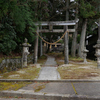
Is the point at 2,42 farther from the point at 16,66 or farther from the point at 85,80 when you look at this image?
the point at 85,80

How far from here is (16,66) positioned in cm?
866

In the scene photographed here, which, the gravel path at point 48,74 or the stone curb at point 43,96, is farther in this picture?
the gravel path at point 48,74

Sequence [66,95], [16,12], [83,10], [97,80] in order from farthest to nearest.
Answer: [83,10] → [16,12] → [97,80] → [66,95]

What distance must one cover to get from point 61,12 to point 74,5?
9.03 feet

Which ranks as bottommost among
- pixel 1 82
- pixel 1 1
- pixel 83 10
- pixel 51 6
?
pixel 1 82

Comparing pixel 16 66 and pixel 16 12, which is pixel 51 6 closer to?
pixel 16 12

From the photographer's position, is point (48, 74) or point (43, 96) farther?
point (48, 74)

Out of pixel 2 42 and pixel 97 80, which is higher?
pixel 2 42

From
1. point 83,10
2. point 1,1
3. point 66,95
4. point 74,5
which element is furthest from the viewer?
point 83,10

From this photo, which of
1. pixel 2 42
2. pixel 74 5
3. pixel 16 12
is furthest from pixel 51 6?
pixel 2 42

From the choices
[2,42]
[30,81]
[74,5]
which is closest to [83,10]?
[74,5]

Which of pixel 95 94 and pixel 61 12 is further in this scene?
pixel 61 12

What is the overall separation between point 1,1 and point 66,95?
18.0 ft

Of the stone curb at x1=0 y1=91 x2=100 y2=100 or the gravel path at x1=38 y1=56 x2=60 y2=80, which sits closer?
the stone curb at x1=0 y1=91 x2=100 y2=100
